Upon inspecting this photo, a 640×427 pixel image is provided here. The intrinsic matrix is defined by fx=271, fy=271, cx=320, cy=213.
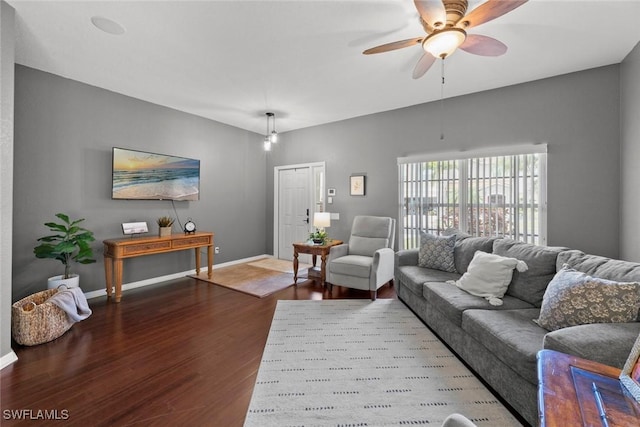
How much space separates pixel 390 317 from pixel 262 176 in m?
4.20

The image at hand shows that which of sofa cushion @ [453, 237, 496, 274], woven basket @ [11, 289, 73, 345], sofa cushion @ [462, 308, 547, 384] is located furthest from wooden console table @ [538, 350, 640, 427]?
→ woven basket @ [11, 289, 73, 345]

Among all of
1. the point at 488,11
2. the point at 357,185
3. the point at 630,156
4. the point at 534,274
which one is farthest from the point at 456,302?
the point at 357,185

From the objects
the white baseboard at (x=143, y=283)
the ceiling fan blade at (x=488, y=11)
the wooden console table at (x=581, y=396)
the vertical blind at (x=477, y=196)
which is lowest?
the white baseboard at (x=143, y=283)

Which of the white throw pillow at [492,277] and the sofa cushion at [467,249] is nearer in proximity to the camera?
the white throw pillow at [492,277]

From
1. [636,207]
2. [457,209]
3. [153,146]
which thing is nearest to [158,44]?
[153,146]

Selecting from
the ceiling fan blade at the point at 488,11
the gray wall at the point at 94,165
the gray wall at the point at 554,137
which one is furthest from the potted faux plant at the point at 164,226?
the ceiling fan blade at the point at 488,11

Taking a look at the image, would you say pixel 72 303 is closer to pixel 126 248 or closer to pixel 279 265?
pixel 126 248

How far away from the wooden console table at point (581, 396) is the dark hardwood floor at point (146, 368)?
1490 mm

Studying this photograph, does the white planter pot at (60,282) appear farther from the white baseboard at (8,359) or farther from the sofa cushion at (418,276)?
the sofa cushion at (418,276)

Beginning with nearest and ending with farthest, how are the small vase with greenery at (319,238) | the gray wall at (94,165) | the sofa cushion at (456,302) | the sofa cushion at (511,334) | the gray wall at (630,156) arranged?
the sofa cushion at (511,334) < the sofa cushion at (456,302) < the gray wall at (630,156) < the gray wall at (94,165) < the small vase with greenery at (319,238)

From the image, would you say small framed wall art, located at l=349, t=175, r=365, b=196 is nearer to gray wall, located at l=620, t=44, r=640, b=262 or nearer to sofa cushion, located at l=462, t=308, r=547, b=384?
sofa cushion, located at l=462, t=308, r=547, b=384

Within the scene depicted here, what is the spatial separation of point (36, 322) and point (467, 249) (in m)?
4.13

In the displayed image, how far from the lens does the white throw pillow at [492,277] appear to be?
228 centimetres

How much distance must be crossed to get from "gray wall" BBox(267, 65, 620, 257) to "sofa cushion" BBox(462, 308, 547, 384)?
1.95 m
